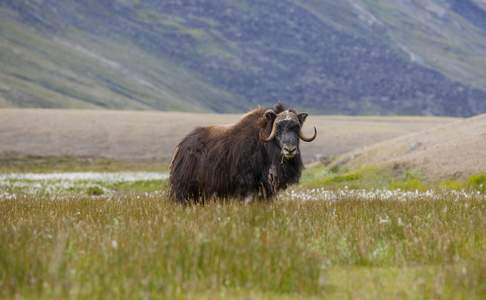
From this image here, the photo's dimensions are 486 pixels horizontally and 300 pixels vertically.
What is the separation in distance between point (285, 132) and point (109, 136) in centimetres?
5887

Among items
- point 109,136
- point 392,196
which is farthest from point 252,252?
point 109,136

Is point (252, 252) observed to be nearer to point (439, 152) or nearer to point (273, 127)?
point (273, 127)

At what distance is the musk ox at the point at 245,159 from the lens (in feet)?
51.9

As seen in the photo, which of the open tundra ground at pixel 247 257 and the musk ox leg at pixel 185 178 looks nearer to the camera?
the open tundra ground at pixel 247 257

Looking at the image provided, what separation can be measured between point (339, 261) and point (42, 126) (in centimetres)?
6594

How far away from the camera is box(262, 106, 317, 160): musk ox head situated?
51.1ft

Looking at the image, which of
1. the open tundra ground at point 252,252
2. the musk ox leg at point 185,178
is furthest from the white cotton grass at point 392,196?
the musk ox leg at point 185,178

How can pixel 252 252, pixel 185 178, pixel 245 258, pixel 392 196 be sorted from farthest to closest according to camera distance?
pixel 392 196 < pixel 185 178 < pixel 252 252 < pixel 245 258

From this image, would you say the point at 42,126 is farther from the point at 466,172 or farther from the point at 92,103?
the point at 92,103

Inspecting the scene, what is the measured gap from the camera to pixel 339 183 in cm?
2933

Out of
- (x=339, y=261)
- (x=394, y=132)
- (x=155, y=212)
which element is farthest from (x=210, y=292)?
(x=394, y=132)

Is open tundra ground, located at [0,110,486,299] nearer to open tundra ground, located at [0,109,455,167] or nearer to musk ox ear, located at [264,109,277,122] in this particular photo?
musk ox ear, located at [264,109,277,122]

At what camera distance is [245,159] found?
630 inches

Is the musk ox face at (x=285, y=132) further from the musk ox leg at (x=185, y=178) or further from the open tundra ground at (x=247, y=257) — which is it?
the open tundra ground at (x=247, y=257)
